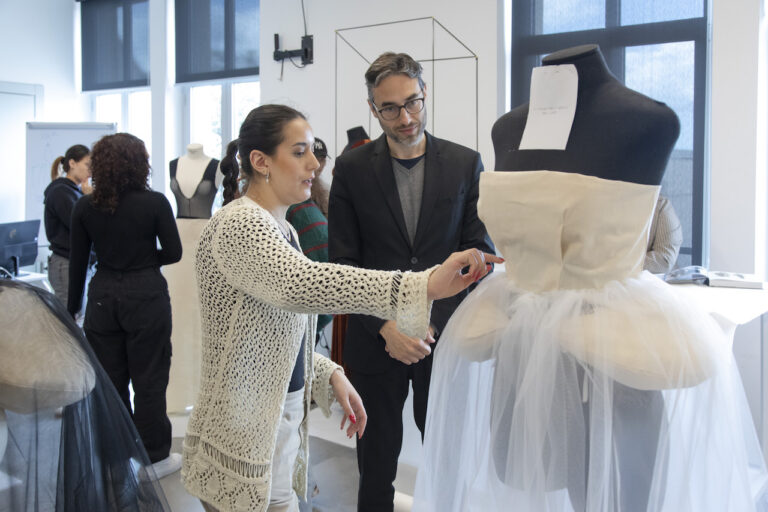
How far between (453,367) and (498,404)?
14cm

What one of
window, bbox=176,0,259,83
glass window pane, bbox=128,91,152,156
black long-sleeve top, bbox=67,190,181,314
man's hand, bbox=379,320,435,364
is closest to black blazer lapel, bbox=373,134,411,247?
man's hand, bbox=379,320,435,364

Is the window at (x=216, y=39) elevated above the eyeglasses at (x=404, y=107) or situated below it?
above

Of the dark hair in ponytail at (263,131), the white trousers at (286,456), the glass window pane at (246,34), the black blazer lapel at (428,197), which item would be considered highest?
the glass window pane at (246,34)

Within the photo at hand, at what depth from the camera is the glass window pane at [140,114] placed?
724cm

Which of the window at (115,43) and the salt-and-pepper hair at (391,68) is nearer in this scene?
the salt-and-pepper hair at (391,68)

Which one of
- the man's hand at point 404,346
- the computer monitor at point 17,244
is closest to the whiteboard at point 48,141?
the computer monitor at point 17,244

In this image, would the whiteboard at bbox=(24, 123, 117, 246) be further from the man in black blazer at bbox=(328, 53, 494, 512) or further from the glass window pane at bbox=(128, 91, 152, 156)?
the man in black blazer at bbox=(328, 53, 494, 512)

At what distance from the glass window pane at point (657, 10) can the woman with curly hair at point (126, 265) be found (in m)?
2.62

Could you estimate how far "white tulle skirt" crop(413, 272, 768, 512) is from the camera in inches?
47.3

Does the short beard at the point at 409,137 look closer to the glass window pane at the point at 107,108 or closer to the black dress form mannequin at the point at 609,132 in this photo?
the black dress form mannequin at the point at 609,132

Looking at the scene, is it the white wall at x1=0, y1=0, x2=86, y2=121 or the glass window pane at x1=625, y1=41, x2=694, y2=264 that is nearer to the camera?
the glass window pane at x1=625, y1=41, x2=694, y2=264

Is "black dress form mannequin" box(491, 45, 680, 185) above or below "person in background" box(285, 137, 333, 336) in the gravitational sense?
above

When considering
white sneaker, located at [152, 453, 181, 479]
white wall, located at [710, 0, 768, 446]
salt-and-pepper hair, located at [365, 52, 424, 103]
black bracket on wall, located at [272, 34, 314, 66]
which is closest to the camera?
salt-and-pepper hair, located at [365, 52, 424, 103]

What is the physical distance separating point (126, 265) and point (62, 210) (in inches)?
60.8
